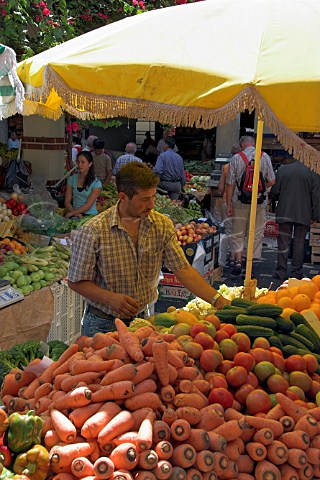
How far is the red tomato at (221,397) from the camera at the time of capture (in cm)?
272

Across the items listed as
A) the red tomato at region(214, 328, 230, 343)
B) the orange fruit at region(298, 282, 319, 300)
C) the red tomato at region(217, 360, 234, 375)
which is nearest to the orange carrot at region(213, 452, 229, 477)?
the red tomato at region(217, 360, 234, 375)

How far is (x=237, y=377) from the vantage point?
2.92 meters

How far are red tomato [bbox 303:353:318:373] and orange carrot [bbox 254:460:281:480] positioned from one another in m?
0.91

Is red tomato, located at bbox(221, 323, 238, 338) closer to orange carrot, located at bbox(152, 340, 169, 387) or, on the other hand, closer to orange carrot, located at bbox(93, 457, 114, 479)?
orange carrot, located at bbox(152, 340, 169, 387)

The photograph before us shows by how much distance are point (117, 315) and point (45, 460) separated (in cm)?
178

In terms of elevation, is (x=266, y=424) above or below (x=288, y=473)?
above

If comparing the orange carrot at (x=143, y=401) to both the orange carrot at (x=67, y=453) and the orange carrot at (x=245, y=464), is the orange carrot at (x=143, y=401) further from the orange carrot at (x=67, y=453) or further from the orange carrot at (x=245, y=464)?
the orange carrot at (x=245, y=464)

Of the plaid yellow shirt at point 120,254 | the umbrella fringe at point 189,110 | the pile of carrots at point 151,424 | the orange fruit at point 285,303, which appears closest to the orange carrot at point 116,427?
the pile of carrots at point 151,424

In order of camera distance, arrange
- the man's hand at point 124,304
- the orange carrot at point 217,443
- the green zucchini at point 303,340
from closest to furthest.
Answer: the orange carrot at point 217,443
the green zucchini at point 303,340
the man's hand at point 124,304

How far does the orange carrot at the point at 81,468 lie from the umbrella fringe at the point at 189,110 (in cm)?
203

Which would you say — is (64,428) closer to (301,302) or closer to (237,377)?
(237,377)

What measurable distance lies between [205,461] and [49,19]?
733 cm

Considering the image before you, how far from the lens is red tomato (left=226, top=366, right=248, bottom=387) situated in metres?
2.92

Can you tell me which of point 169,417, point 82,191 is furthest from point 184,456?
point 82,191
